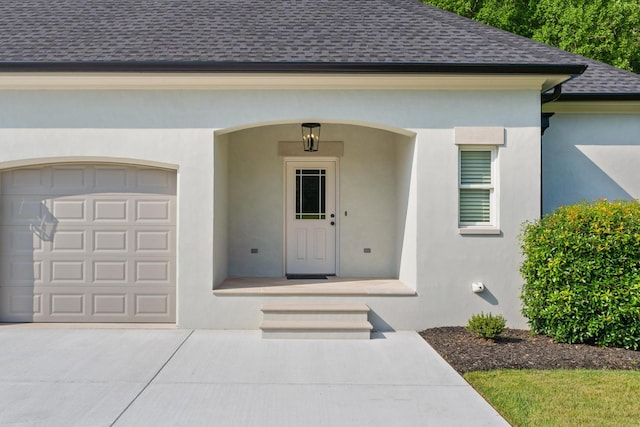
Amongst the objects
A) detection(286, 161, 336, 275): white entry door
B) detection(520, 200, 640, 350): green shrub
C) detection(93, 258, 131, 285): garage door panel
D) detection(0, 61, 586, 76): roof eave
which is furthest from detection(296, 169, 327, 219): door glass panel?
detection(520, 200, 640, 350): green shrub

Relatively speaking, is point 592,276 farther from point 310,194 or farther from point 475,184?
point 310,194

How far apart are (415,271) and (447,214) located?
39.9 inches

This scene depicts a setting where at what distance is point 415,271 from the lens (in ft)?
23.7

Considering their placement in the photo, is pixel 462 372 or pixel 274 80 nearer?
pixel 462 372

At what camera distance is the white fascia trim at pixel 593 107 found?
860 cm

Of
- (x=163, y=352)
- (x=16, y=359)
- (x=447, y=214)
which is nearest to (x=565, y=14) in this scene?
(x=447, y=214)

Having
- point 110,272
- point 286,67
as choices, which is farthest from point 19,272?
point 286,67

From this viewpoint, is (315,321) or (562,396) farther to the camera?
(315,321)

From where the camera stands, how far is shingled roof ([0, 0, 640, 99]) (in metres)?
6.89

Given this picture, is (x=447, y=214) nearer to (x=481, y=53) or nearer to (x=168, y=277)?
(x=481, y=53)

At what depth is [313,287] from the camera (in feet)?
24.6

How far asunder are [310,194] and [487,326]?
14.0 feet

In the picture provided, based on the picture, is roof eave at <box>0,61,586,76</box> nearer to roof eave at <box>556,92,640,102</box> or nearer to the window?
the window

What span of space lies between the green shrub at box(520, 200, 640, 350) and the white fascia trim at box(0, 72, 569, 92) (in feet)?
7.25
